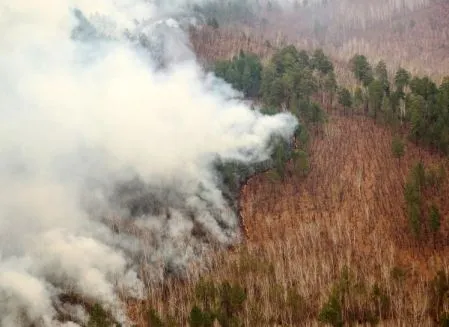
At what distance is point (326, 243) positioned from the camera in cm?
6756

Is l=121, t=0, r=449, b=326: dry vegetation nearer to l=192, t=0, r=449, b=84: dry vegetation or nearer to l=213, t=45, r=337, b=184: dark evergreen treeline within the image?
l=213, t=45, r=337, b=184: dark evergreen treeline

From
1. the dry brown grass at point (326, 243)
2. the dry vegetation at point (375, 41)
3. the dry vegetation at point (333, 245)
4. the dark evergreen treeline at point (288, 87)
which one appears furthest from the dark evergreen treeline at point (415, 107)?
the dry vegetation at point (375, 41)

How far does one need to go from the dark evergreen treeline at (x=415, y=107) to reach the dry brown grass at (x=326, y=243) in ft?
8.26

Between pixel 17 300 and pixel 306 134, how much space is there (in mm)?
44479

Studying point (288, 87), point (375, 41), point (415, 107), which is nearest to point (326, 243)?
point (415, 107)

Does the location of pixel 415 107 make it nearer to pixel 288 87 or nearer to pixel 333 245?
pixel 288 87

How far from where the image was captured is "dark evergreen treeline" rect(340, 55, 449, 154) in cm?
7719

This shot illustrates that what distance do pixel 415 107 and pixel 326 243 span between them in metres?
25.2

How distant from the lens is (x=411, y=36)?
177750 mm

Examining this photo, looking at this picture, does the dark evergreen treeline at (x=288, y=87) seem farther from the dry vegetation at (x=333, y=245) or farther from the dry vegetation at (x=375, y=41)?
the dry vegetation at (x=375, y=41)

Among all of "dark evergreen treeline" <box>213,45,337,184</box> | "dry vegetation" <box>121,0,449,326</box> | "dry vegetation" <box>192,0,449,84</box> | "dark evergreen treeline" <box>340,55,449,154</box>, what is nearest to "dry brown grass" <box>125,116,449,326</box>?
"dry vegetation" <box>121,0,449,326</box>

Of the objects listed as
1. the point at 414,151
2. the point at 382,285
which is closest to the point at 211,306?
the point at 382,285

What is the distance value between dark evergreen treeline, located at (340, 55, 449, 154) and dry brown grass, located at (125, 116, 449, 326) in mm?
2519

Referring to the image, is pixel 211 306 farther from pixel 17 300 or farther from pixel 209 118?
pixel 209 118
